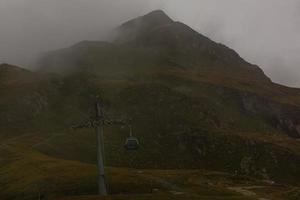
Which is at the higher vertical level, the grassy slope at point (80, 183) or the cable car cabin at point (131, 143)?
the cable car cabin at point (131, 143)

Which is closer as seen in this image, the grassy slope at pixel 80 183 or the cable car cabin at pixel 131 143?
the cable car cabin at pixel 131 143

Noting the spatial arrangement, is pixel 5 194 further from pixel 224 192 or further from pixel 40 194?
pixel 224 192

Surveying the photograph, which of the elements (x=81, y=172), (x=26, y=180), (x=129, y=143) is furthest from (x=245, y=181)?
(x=129, y=143)

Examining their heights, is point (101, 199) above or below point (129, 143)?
below

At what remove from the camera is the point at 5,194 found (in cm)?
13500

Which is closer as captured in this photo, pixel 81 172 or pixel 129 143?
pixel 129 143

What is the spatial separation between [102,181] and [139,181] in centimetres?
3753

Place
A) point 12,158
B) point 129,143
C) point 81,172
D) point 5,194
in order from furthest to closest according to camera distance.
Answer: point 12,158, point 81,172, point 5,194, point 129,143

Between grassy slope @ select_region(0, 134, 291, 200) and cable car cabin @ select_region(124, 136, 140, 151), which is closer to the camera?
cable car cabin @ select_region(124, 136, 140, 151)

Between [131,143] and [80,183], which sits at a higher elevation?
[131,143]

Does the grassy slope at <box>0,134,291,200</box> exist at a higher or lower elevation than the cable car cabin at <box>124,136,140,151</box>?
lower

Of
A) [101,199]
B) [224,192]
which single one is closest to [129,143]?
[101,199]

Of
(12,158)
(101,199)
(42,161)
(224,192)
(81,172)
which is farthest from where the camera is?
(12,158)

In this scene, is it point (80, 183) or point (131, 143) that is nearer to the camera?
point (131, 143)
